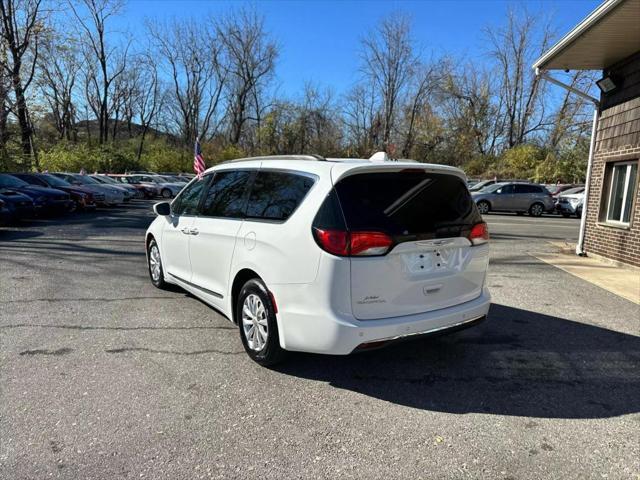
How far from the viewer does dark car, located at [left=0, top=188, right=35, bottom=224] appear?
40.7ft

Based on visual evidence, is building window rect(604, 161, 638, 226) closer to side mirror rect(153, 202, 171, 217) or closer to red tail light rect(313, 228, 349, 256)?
red tail light rect(313, 228, 349, 256)

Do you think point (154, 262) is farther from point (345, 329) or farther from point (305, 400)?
point (345, 329)

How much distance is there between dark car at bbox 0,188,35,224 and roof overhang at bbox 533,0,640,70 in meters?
13.4

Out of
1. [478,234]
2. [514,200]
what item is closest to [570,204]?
[514,200]

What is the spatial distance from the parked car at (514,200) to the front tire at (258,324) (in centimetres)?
2064

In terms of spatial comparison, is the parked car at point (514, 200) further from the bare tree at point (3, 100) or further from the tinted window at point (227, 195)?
the bare tree at point (3, 100)

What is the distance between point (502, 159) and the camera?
42.6m

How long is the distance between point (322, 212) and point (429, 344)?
6.37 ft

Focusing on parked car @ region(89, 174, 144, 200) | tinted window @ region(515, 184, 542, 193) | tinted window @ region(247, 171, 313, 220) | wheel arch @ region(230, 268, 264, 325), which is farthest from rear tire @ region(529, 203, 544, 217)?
wheel arch @ region(230, 268, 264, 325)

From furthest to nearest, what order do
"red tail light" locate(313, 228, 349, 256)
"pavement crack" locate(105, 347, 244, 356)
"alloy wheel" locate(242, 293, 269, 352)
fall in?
1. "pavement crack" locate(105, 347, 244, 356)
2. "alloy wheel" locate(242, 293, 269, 352)
3. "red tail light" locate(313, 228, 349, 256)

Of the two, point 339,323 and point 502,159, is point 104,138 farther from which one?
point 339,323

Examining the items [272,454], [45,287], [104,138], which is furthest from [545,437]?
[104,138]

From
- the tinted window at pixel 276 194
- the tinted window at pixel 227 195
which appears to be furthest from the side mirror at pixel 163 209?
the tinted window at pixel 276 194

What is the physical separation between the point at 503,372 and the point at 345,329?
1.58 m
